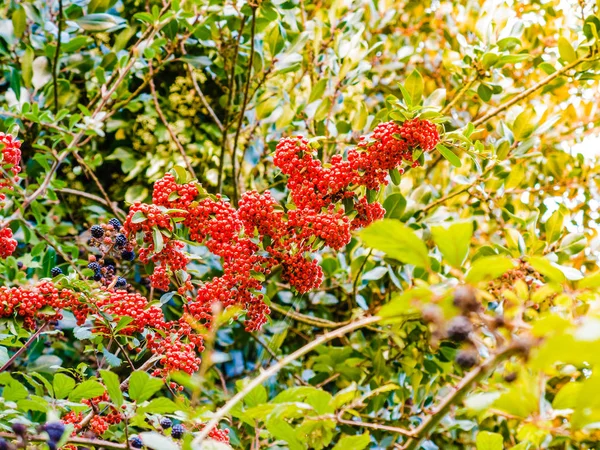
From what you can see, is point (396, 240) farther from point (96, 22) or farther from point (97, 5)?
point (97, 5)

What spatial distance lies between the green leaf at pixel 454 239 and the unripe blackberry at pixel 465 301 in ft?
0.11

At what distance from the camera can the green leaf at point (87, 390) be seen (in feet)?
3.01

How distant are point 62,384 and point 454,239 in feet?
2.17

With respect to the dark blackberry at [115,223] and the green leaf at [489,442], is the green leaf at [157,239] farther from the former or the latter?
the green leaf at [489,442]

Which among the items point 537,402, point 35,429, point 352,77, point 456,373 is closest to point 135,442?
point 35,429

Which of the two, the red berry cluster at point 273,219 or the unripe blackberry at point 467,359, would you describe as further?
the red berry cluster at point 273,219

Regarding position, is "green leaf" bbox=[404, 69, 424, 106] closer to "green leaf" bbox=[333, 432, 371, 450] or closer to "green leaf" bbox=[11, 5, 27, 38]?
"green leaf" bbox=[333, 432, 371, 450]

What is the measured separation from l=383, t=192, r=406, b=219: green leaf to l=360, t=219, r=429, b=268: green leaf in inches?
47.0

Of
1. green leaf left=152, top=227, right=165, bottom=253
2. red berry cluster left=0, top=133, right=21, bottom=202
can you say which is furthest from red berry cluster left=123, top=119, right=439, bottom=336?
red berry cluster left=0, top=133, right=21, bottom=202

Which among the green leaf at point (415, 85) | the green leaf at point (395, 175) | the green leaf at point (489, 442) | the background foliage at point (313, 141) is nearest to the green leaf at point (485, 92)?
the background foliage at point (313, 141)

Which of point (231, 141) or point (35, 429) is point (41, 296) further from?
point (231, 141)

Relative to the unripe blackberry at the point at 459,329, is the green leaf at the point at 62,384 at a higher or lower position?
lower

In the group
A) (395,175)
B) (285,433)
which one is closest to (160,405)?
(285,433)

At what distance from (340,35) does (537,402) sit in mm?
1811
